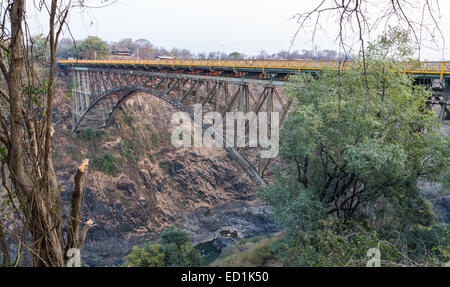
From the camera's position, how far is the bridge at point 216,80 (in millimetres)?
8736

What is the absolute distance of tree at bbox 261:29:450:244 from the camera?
7027mm

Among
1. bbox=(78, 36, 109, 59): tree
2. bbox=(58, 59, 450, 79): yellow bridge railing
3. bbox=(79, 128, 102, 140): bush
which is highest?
bbox=(78, 36, 109, 59): tree

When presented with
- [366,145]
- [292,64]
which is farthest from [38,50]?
[292,64]

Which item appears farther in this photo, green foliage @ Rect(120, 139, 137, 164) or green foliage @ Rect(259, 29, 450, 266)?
green foliage @ Rect(120, 139, 137, 164)

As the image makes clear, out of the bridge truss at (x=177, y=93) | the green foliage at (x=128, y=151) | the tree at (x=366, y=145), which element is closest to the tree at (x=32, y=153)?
the bridge truss at (x=177, y=93)

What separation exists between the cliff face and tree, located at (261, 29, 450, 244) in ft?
46.5

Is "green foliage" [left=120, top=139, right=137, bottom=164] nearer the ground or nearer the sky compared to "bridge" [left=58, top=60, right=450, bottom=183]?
nearer the ground

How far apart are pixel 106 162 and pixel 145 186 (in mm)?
3930

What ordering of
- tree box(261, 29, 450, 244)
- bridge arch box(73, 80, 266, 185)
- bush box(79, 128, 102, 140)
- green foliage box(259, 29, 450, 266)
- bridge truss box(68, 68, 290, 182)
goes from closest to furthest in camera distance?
1. green foliage box(259, 29, 450, 266)
2. tree box(261, 29, 450, 244)
3. bridge truss box(68, 68, 290, 182)
4. bridge arch box(73, 80, 266, 185)
5. bush box(79, 128, 102, 140)

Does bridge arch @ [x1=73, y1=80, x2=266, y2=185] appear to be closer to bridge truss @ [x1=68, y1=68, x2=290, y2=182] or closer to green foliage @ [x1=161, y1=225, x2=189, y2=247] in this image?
bridge truss @ [x1=68, y1=68, x2=290, y2=182]

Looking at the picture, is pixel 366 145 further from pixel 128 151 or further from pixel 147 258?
pixel 128 151

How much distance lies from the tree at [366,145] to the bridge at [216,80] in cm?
71

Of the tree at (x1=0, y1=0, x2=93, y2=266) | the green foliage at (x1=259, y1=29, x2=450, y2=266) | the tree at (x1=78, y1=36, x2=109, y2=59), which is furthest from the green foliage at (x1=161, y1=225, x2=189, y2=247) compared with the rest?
the tree at (x1=78, y1=36, x2=109, y2=59)

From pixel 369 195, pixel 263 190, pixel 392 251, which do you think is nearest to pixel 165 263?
pixel 263 190
